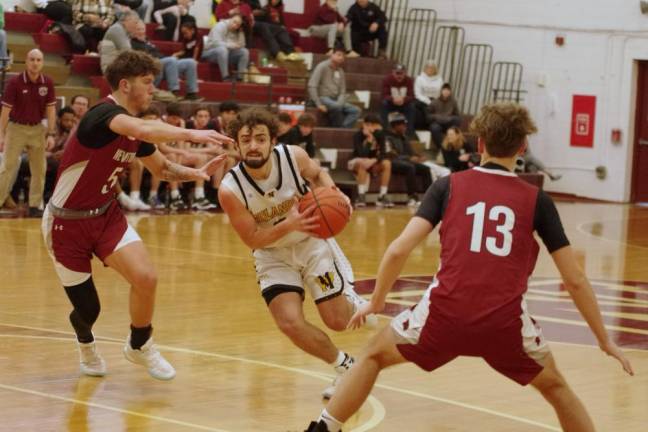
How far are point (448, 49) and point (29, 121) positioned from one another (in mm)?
11529

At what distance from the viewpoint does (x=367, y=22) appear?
23.6m

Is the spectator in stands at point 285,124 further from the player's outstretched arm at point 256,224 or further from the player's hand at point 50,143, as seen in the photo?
the player's outstretched arm at point 256,224

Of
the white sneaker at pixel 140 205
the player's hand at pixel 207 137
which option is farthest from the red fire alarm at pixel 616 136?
the player's hand at pixel 207 137

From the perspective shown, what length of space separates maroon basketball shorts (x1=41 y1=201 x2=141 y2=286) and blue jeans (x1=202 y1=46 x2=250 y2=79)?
45.4 ft

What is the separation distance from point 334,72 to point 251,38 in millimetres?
2048

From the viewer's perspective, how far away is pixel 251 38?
2208cm

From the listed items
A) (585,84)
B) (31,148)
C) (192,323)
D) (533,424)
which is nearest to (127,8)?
(31,148)

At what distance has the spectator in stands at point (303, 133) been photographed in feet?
59.9

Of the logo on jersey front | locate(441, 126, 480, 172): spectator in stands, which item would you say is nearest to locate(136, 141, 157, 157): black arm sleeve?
the logo on jersey front

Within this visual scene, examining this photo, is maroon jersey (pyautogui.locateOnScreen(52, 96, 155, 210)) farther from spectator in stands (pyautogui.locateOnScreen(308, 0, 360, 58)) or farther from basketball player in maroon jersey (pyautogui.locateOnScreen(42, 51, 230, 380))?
spectator in stands (pyautogui.locateOnScreen(308, 0, 360, 58))

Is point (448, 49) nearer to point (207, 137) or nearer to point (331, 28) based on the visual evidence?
point (331, 28)

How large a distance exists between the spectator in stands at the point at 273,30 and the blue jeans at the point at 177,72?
3.20 metres

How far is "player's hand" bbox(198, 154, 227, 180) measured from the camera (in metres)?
6.73

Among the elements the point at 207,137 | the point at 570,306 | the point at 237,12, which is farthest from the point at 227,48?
the point at 207,137
